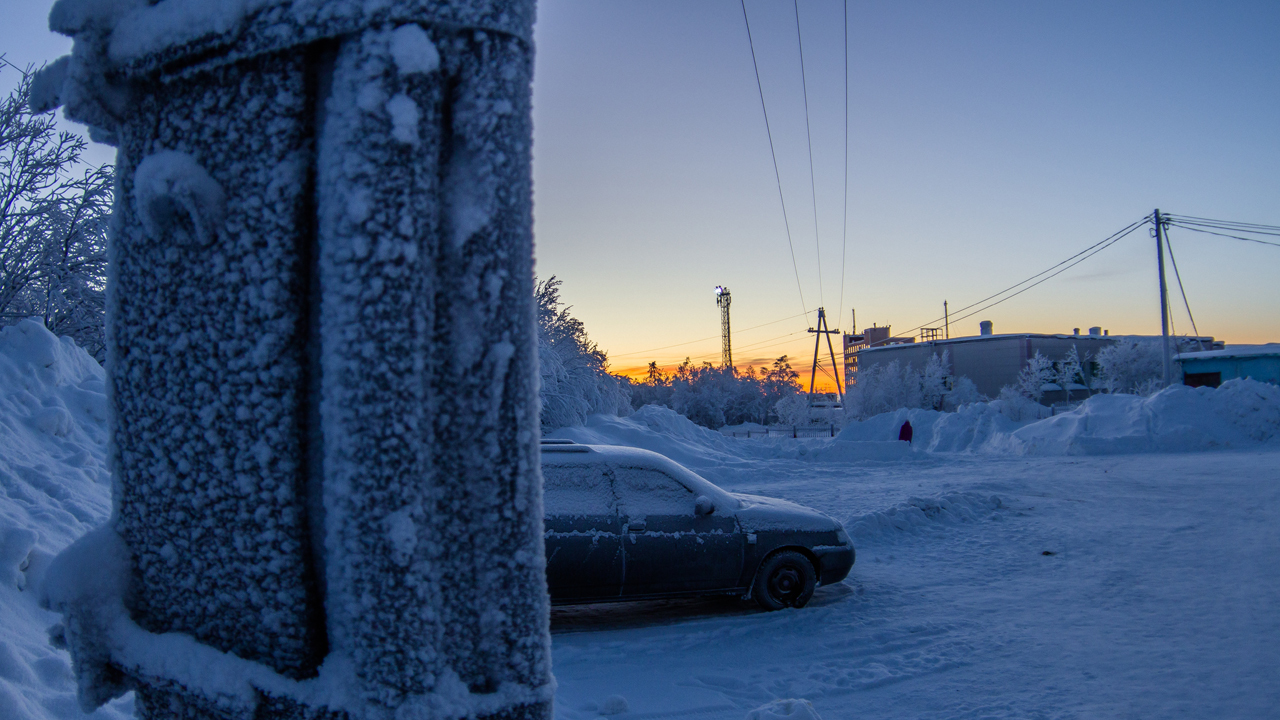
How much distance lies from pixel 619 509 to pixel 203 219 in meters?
5.43

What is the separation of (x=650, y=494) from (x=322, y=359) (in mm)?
5587

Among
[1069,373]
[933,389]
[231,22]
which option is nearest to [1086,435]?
[231,22]

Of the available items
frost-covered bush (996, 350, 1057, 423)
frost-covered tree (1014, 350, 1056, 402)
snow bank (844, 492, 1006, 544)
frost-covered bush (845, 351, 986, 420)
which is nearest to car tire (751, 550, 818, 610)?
snow bank (844, 492, 1006, 544)

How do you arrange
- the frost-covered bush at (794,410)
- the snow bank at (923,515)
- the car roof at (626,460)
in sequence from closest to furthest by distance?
the car roof at (626,460)
the snow bank at (923,515)
the frost-covered bush at (794,410)

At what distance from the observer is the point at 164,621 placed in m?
1.01

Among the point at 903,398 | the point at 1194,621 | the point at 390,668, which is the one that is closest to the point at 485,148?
the point at 390,668

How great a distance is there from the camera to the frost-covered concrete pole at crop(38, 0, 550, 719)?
2.84 feet

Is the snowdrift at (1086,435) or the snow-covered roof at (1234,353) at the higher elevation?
the snow-covered roof at (1234,353)

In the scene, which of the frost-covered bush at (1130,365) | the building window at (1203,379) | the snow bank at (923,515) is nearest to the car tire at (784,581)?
the snow bank at (923,515)

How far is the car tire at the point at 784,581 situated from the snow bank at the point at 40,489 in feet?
16.3

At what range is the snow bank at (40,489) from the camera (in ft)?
7.94

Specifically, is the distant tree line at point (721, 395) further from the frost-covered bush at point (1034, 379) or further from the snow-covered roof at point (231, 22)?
the snow-covered roof at point (231, 22)

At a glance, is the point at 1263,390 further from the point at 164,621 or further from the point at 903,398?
the point at 164,621

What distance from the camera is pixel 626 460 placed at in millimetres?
6434
